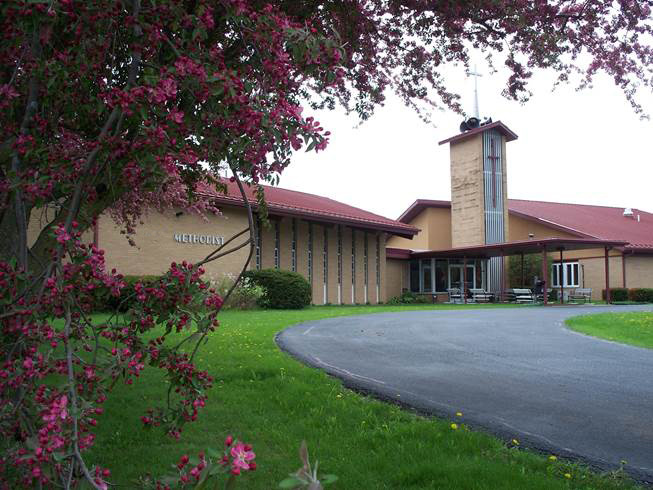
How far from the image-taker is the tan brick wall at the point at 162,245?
1991 cm

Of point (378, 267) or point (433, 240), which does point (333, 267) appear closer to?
point (378, 267)

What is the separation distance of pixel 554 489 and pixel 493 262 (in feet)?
113

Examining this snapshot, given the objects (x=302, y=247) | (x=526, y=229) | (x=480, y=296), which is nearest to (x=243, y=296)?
(x=302, y=247)

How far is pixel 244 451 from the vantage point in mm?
1572

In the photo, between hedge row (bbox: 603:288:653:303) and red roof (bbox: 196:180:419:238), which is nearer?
red roof (bbox: 196:180:419:238)

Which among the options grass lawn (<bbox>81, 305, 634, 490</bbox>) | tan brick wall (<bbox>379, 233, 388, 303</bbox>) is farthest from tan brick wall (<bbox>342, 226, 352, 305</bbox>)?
grass lawn (<bbox>81, 305, 634, 490</bbox>)

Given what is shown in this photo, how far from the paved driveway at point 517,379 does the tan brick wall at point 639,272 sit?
2626 cm

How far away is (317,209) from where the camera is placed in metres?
26.6

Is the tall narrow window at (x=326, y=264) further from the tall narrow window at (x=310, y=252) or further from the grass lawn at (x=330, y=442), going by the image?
the grass lawn at (x=330, y=442)

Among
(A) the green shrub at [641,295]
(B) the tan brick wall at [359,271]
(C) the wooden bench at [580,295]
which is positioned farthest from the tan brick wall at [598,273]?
(B) the tan brick wall at [359,271]

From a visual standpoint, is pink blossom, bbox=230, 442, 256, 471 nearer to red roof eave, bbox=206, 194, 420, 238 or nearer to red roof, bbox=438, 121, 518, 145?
red roof eave, bbox=206, 194, 420, 238

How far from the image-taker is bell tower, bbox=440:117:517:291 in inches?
1415

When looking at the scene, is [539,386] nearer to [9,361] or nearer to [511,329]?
[9,361]

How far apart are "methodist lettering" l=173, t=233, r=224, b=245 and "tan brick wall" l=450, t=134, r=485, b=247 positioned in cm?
1875
